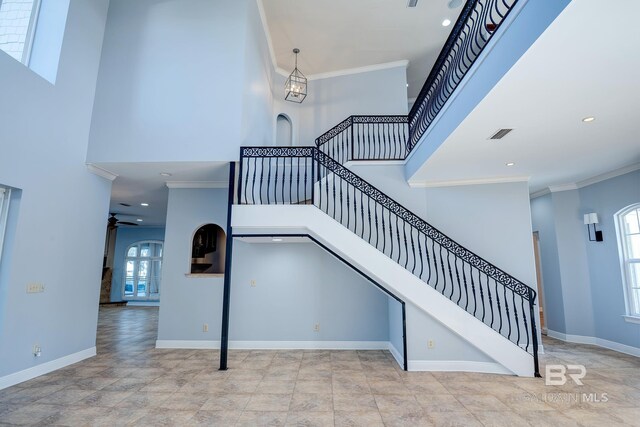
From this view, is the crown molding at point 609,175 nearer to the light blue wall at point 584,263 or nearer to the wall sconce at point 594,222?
the light blue wall at point 584,263

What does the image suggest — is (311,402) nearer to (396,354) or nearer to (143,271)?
(396,354)

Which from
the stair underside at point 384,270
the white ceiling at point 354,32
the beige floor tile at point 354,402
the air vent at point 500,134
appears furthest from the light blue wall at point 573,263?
the beige floor tile at point 354,402

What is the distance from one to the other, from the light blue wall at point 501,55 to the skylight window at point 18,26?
5.71m

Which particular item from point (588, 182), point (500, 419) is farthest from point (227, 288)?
point (588, 182)

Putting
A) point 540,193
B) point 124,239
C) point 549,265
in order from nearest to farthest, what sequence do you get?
point 549,265 < point 540,193 < point 124,239

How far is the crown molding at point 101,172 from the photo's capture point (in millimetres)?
5180

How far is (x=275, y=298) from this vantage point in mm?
6094

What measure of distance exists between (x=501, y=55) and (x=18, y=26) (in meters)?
6.08

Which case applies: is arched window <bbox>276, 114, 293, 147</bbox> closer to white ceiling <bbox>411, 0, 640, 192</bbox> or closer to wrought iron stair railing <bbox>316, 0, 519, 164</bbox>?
wrought iron stair railing <bbox>316, 0, 519, 164</bbox>

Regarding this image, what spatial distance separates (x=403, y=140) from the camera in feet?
22.5

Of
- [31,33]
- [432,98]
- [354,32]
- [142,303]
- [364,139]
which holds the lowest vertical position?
[142,303]

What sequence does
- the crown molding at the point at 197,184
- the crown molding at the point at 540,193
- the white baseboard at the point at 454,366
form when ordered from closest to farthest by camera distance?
the white baseboard at the point at 454,366 → the crown molding at the point at 197,184 → the crown molding at the point at 540,193

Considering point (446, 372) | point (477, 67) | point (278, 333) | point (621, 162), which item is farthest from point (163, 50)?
point (621, 162)

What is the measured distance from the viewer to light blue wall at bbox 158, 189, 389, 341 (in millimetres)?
5984
